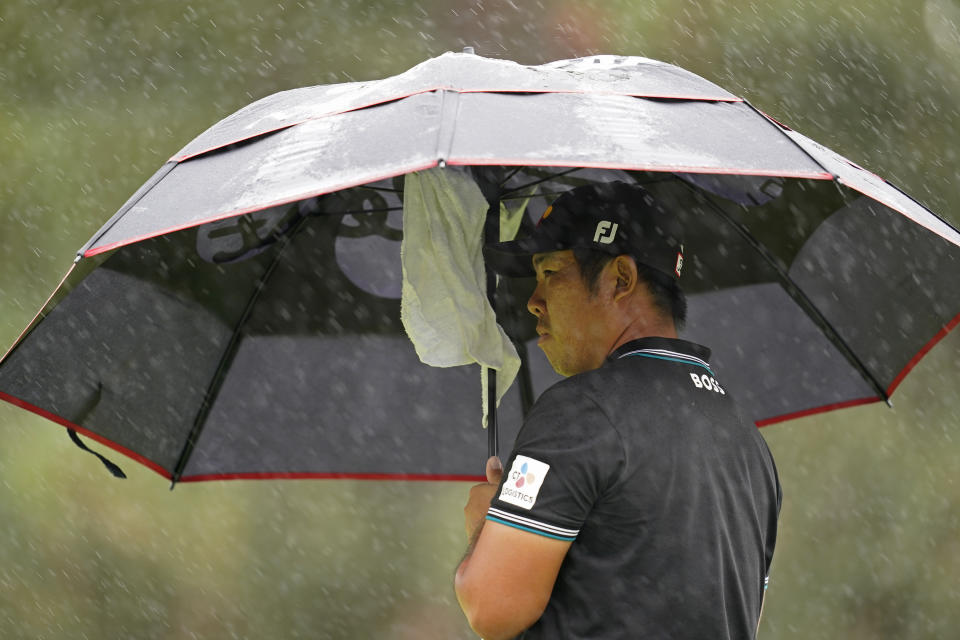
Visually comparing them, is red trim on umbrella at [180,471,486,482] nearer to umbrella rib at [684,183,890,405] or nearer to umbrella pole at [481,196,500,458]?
umbrella pole at [481,196,500,458]

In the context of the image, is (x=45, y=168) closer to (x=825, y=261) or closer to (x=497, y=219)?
(x=497, y=219)

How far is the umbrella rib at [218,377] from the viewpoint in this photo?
2467 mm

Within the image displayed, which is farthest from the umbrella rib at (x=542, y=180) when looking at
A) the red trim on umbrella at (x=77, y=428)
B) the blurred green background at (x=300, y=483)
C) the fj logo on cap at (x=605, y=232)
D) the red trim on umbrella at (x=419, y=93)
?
the blurred green background at (x=300, y=483)

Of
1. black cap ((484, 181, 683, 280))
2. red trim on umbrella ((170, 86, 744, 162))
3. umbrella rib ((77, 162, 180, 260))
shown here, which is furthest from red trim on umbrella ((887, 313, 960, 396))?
umbrella rib ((77, 162, 180, 260))

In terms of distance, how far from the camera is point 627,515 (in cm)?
166

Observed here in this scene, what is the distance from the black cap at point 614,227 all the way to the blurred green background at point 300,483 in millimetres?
3183

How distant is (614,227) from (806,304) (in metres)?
0.78

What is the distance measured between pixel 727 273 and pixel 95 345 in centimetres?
147

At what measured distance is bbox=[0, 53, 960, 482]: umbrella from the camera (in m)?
1.86

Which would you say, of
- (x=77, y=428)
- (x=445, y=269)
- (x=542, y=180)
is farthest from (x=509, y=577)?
(x=77, y=428)

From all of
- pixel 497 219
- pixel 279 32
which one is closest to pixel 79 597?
pixel 279 32

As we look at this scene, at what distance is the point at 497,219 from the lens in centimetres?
227

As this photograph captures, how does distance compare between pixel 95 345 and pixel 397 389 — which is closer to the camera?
pixel 95 345

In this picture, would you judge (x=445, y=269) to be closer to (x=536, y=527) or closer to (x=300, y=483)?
(x=536, y=527)
